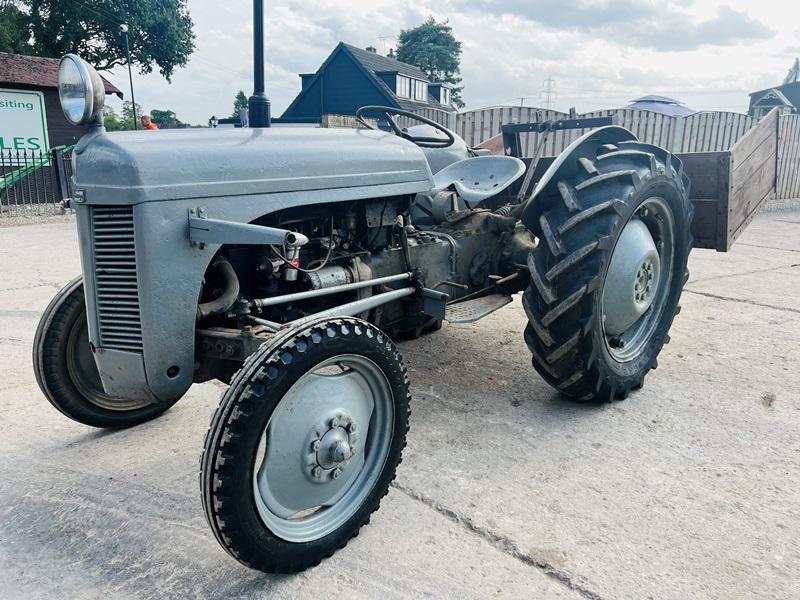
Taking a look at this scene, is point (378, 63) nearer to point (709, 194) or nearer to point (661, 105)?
point (661, 105)

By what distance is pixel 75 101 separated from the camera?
7.31ft

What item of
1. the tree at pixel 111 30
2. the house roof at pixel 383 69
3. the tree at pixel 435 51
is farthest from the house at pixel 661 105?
the tree at pixel 435 51

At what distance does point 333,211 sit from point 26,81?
19193mm

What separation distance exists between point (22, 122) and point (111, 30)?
17.8 metres

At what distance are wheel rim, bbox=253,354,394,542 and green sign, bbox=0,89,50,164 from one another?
18116mm

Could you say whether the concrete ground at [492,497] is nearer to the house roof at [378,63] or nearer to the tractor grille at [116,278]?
the tractor grille at [116,278]

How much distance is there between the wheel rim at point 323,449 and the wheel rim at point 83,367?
121cm

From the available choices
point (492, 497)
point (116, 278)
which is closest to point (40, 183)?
point (116, 278)

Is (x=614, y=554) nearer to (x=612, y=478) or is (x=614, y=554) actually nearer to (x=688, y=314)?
(x=612, y=478)

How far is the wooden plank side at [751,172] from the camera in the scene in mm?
4070

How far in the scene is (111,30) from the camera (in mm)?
32469

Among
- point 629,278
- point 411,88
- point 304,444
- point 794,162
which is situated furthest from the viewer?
point 411,88

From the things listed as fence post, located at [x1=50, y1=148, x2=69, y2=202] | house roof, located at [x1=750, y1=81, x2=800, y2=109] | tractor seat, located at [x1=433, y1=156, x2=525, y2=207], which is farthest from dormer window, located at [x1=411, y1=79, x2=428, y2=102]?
tractor seat, located at [x1=433, y1=156, x2=525, y2=207]

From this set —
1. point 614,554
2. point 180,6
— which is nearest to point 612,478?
point 614,554
